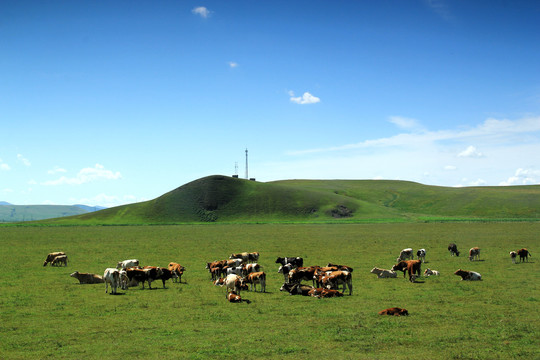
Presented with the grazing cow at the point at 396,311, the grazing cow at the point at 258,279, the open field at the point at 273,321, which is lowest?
the open field at the point at 273,321

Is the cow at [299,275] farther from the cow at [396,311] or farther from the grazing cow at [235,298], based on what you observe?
the cow at [396,311]

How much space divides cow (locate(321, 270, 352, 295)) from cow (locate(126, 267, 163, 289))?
33.5ft

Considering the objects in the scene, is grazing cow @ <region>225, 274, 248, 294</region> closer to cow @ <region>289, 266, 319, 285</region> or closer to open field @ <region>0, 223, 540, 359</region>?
open field @ <region>0, 223, 540, 359</region>

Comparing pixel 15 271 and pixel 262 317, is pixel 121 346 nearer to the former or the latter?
pixel 262 317

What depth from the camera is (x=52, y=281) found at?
28.1 m

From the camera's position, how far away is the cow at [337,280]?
896 inches

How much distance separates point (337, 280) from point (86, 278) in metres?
16.4

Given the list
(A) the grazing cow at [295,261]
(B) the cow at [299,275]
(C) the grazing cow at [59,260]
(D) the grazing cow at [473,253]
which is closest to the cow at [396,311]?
(B) the cow at [299,275]

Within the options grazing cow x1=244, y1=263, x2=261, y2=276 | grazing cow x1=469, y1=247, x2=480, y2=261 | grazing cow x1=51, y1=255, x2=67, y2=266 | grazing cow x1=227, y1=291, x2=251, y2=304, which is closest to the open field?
grazing cow x1=227, y1=291, x2=251, y2=304

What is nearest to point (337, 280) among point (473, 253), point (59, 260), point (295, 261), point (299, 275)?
point (299, 275)

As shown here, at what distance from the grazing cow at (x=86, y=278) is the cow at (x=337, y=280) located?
15.0m

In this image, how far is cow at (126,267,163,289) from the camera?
25.9 m

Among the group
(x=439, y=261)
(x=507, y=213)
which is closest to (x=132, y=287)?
(x=439, y=261)

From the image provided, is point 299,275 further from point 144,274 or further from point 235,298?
point 144,274
